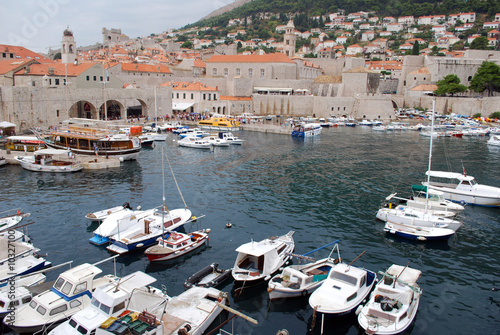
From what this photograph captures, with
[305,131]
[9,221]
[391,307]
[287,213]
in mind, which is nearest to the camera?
[391,307]

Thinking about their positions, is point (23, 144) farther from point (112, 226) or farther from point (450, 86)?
point (450, 86)

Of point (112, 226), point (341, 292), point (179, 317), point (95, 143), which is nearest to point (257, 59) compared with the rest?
point (95, 143)

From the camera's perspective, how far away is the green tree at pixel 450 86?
A: 61500 mm

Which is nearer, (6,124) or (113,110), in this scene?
(6,124)

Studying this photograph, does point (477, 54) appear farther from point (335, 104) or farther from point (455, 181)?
point (455, 181)

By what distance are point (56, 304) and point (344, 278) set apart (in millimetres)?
8269

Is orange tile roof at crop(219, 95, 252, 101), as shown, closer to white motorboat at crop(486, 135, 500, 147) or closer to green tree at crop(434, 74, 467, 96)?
green tree at crop(434, 74, 467, 96)

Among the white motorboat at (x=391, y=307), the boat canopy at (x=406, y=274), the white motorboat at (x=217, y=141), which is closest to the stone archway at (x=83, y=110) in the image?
the white motorboat at (x=217, y=141)

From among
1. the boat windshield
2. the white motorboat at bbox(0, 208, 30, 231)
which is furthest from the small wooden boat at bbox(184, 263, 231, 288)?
the white motorboat at bbox(0, 208, 30, 231)

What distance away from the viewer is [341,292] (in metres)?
10.9

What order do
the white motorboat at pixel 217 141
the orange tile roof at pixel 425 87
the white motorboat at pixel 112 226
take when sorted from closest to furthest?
the white motorboat at pixel 112 226 → the white motorboat at pixel 217 141 → the orange tile roof at pixel 425 87

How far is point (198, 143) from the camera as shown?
124 feet

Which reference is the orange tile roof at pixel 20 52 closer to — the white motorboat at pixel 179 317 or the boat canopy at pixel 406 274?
the white motorboat at pixel 179 317

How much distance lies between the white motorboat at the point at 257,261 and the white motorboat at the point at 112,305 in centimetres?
311
